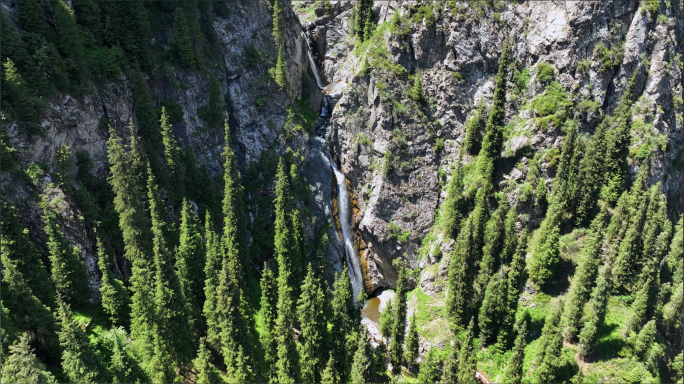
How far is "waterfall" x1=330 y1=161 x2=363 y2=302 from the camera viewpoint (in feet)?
293

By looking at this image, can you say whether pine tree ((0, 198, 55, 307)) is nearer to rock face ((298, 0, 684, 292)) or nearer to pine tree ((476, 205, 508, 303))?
rock face ((298, 0, 684, 292))

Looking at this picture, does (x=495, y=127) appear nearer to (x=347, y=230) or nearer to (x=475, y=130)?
(x=475, y=130)

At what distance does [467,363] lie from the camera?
66000mm

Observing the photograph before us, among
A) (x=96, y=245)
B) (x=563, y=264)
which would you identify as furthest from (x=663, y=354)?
(x=96, y=245)

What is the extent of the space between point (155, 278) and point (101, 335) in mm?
8306

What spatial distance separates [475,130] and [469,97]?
7779 mm


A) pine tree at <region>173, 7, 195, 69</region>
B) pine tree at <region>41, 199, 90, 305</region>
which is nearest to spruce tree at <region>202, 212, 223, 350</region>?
pine tree at <region>41, 199, 90, 305</region>

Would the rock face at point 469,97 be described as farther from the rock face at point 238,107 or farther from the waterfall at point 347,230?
the rock face at point 238,107

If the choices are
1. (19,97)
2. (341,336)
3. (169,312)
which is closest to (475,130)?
(341,336)

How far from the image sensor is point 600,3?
78.0 meters

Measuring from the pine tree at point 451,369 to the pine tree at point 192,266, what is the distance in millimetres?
36485

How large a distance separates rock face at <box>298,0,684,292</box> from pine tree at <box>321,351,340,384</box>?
3069cm

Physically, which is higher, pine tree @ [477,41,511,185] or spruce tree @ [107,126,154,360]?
pine tree @ [477,41,511,185]

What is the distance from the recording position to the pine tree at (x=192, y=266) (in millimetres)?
60562
